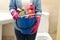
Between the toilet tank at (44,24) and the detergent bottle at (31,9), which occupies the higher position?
the detergent bottle at (31,9)

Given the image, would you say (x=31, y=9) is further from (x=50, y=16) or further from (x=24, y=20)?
(x=50, y=16)

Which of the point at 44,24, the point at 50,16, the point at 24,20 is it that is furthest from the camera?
the point at 50,16

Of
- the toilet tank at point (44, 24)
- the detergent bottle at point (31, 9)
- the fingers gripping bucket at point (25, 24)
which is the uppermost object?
the detergent bottle at point (31, 9)

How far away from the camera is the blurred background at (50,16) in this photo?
2.23 m

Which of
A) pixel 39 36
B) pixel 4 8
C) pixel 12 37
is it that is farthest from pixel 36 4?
pixel 12 37

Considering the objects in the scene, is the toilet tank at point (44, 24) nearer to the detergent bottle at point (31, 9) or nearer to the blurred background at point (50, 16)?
the blurred background at point (50, 16)

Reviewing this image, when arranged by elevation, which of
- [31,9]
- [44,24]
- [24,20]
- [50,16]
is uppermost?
[31,9]

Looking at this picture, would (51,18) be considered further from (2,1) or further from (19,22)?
(19,22)

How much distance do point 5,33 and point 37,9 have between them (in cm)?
113

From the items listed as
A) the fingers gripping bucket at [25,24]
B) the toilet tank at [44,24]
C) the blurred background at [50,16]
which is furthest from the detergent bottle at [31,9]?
the blurred background at [50,16]

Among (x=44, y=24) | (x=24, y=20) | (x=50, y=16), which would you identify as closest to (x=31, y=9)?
(x=24, y=20)

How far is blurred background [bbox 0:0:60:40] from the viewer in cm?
223

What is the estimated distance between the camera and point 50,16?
2.32 meters

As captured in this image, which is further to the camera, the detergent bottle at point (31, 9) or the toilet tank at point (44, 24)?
the toilet tank at point (44, 24)
